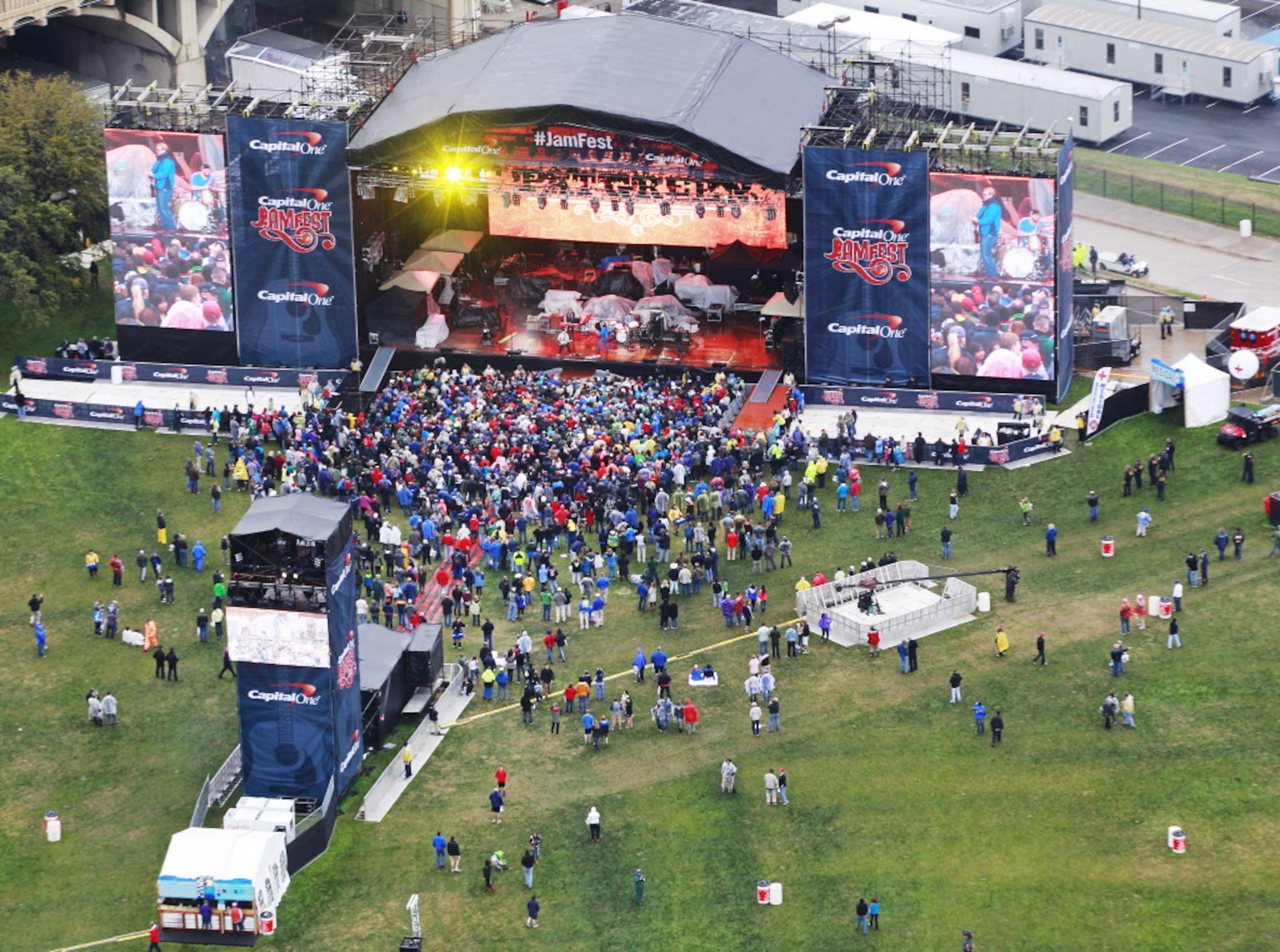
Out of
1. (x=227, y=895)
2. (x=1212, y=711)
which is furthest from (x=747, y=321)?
(x=227, y=895)

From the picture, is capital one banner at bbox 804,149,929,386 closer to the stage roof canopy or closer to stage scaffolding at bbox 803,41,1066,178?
stage scaffolding at bbox 803,41,1066,178

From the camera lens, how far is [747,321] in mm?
103312

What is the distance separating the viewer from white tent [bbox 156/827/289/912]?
222 ft

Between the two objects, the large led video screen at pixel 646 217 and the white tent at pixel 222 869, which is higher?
the large led video screen at pixel 646 217

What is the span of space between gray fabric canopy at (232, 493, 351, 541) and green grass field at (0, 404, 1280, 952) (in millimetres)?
7903

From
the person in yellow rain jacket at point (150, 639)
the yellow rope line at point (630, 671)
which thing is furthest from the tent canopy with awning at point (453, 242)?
the yellow rope line at point (630, 671)

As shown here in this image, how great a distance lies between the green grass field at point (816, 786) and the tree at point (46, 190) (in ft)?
54.7

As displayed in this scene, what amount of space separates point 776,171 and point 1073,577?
19.9 meters

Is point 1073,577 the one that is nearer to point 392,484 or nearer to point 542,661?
point 542,661

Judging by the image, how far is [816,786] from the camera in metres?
72.7

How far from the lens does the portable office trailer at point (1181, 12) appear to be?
426ft

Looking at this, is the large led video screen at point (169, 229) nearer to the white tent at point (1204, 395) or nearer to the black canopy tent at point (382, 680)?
the black canopy tent at point (382, 680)

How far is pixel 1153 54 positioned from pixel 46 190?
5342cm

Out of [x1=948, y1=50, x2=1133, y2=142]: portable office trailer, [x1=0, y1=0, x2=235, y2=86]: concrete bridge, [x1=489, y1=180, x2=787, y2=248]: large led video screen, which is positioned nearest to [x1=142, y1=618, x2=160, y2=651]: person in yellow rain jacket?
[x1=489, y1=180, x2=787, y2=248]: large led video screen
